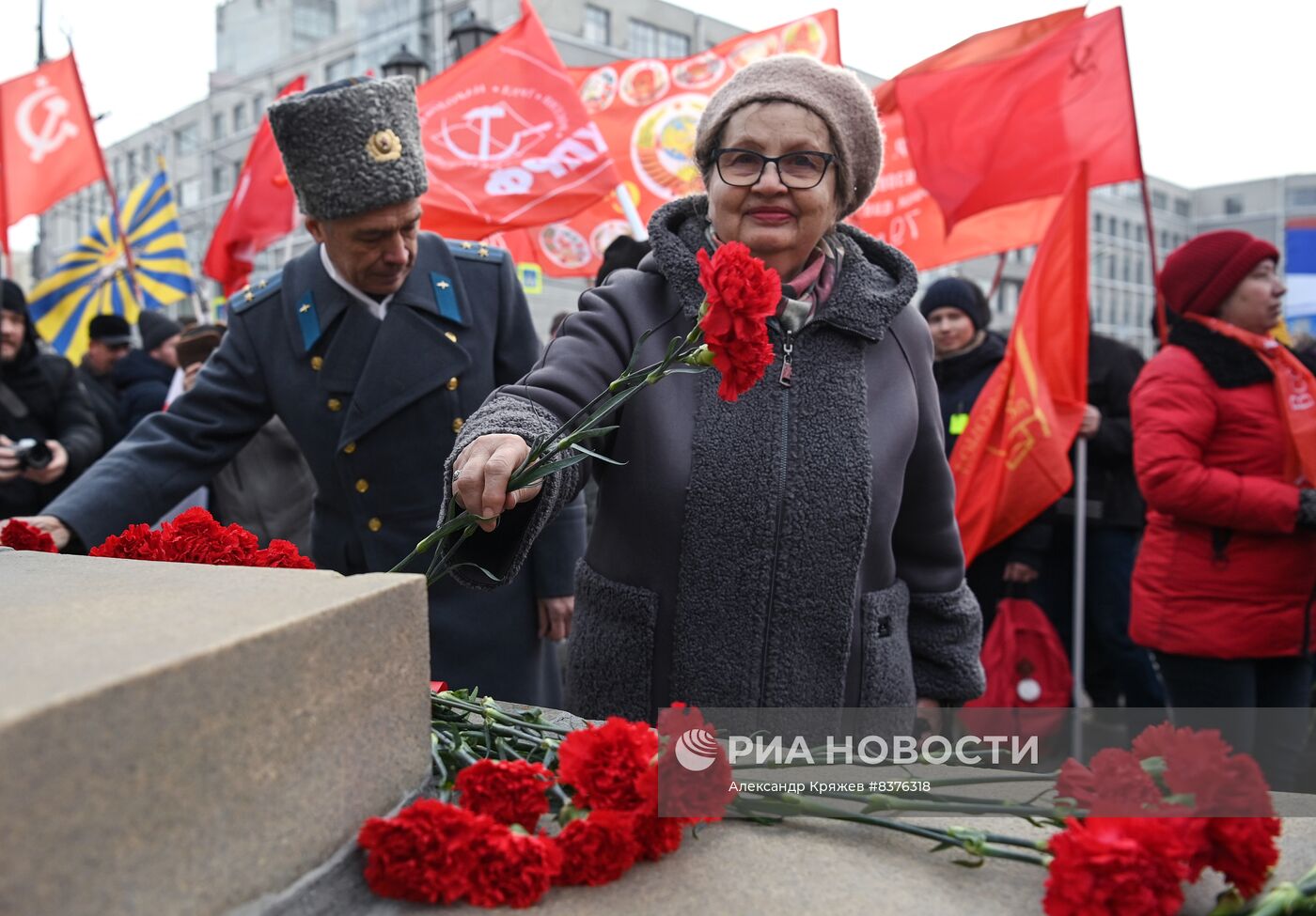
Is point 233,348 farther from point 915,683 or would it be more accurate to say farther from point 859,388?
point 915,683

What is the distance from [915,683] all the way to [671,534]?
2.08 ft

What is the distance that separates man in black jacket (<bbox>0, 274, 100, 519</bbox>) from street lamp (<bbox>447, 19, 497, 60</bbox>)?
340 cm

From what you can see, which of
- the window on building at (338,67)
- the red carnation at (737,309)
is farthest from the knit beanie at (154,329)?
the window on building at (338,67)

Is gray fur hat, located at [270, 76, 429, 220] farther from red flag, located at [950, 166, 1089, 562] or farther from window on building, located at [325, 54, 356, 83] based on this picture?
window on building, located at [325, 54, 356, 83]

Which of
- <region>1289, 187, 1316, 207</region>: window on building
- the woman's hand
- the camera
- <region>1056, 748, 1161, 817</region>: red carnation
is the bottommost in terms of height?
<region>1056, 748, 1161, 817</region>: red carnation

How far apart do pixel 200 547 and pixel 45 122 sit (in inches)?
282

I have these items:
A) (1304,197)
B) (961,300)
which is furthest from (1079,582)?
(1304,197)

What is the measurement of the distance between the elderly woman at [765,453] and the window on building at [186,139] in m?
50.7

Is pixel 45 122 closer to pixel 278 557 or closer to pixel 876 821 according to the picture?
pixel 278 557

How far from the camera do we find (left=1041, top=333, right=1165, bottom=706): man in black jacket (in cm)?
489

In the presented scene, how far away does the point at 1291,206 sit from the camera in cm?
6431

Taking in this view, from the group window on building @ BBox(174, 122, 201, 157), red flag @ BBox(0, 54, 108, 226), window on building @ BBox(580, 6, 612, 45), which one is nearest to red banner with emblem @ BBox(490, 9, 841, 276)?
red flag @ BBox(0, 54, 108, 226)

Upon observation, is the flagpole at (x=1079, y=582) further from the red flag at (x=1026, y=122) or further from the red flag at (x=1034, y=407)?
the red flag at (x=1026, y=122)

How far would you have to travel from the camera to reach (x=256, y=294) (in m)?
2.91
